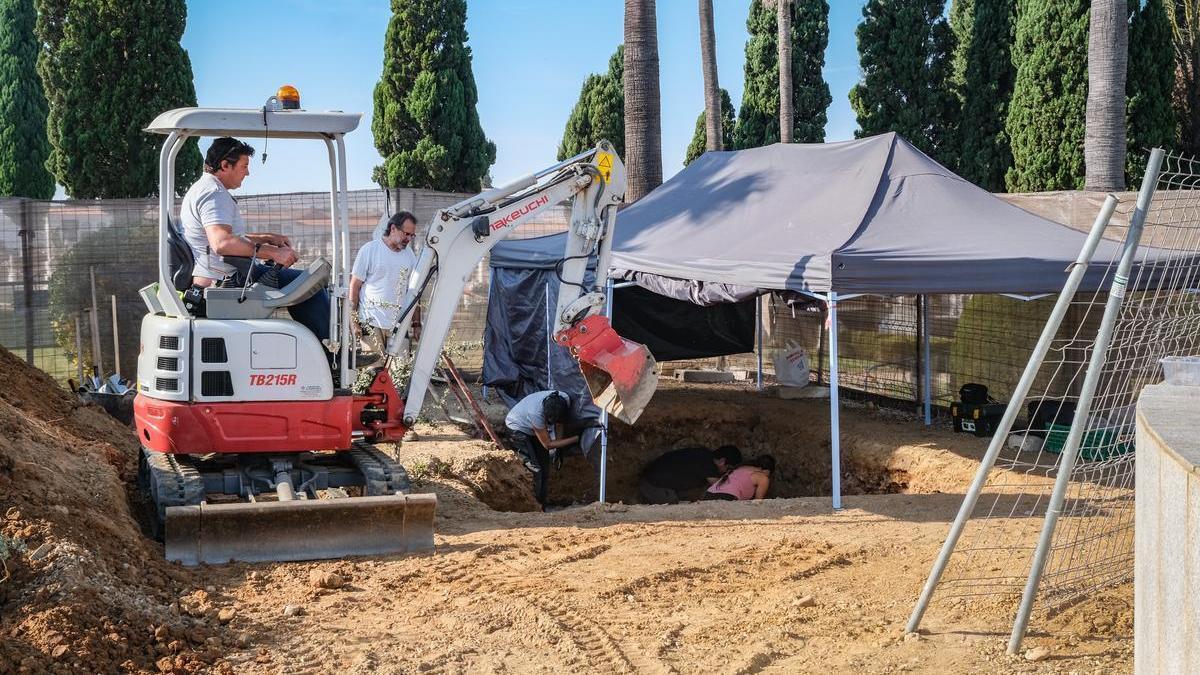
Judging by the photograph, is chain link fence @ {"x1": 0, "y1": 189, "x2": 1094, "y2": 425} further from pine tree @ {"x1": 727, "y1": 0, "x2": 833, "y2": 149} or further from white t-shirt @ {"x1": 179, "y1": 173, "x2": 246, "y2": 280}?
pine tree @ {"x1": 727, "y1": 0, "x2": 833, "y2": 149}

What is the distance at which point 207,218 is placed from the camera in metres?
7.17

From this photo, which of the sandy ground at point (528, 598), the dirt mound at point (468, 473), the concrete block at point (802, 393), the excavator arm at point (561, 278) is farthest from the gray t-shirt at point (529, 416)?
the concrete block at point (802, 393)

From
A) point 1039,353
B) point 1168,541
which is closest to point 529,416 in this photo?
point 1039,353

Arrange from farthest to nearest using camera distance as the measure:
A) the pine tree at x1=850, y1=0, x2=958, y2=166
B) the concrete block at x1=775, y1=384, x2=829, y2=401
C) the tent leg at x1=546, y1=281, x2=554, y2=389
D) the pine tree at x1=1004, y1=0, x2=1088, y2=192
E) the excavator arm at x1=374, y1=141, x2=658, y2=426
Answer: the pine tree at x1=850, y1=0, x2=958, y2=166, the pine tree at x1=1004, y1=0, x2=1088, y2=192, the concrete block at x1=775, y1=384, x2=829, y2=401, the tent leg at x1=546, y1=281, x2=554, y2=389, the excavator arm at x1=374, y1=141, x2=658, y2=426

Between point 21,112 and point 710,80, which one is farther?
point 21,112

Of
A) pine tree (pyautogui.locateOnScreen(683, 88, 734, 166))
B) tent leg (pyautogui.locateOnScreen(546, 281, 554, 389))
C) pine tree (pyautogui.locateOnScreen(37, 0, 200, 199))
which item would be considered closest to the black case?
tent leg (pyautogui.locateOnScreen(546, 281, 554, 389))

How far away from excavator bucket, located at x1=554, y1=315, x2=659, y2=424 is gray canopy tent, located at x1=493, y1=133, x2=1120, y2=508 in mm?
1507

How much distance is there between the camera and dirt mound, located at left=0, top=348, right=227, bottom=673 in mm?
4883

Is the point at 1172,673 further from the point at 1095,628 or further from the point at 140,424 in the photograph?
the point at 140,424

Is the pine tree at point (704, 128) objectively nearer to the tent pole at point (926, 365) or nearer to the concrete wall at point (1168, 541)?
the tent pole at point (926, 365)

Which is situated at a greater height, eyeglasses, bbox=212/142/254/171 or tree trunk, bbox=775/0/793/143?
tree trunk, bbox=775/0/793/143

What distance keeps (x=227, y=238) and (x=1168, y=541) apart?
219 inches

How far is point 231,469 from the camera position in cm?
788

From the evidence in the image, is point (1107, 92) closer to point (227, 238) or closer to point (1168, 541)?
point (227, 238)
